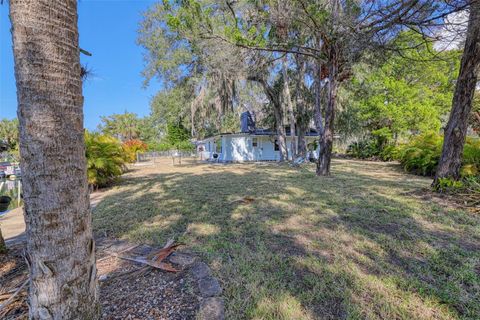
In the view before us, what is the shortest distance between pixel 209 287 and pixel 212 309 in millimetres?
240

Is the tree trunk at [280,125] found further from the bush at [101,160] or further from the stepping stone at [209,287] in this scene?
the stepping stone at [209,287]

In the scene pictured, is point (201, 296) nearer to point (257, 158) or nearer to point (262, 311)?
point (262, 311)

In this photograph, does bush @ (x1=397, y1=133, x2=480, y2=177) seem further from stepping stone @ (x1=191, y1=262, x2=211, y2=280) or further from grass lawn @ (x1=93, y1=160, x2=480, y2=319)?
stepping stone @ (x1=191, y1=262, x2=211, y2=280)

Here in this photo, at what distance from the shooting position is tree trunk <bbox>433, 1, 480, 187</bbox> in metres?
4.03

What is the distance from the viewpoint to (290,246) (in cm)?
246

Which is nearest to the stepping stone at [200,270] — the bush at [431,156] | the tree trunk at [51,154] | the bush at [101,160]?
the tree trunk at [51,154]

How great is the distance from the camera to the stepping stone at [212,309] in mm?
1444

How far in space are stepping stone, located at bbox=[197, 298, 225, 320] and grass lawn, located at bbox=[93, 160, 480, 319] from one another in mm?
72

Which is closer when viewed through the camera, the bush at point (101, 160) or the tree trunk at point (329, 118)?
the bush at point (101, 160)

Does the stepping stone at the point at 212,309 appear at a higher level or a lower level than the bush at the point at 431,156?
lower

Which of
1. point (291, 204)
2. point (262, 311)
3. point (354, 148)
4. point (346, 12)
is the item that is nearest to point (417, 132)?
point (354, 148)

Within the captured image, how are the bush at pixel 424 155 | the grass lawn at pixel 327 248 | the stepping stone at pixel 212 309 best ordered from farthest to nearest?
the bush at pixel 424 155
the grass lawn at pixel 327 248
the stepping stone at pixel 212 309

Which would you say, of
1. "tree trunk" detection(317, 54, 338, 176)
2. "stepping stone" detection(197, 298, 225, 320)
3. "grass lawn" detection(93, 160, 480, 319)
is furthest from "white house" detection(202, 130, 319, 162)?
"stepping stone" detection(197, 298, 225, 320)

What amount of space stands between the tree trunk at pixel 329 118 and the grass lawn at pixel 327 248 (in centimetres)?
282
